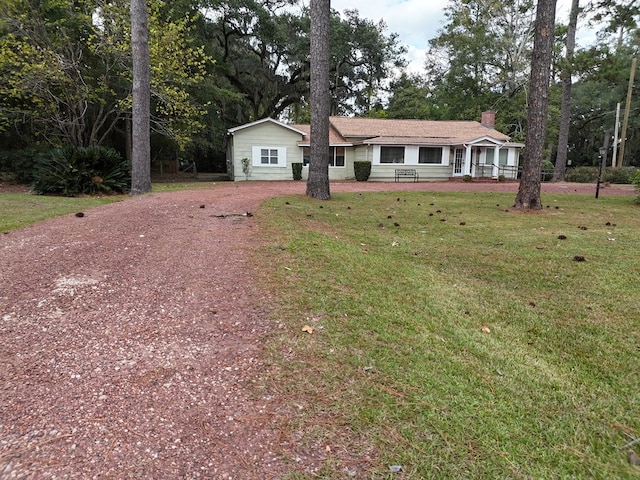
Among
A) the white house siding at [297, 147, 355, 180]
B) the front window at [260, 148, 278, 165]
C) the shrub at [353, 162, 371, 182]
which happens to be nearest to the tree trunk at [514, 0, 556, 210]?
the shrub at [353, 162, 371, 182]

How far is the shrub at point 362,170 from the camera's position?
70.8 ft

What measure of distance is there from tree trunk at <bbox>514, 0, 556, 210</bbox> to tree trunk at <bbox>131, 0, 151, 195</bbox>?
9999mm

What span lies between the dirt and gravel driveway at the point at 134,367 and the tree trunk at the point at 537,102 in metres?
7.75

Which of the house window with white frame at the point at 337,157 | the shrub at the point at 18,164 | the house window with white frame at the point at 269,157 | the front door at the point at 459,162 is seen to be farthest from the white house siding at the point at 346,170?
the shrub at the point at 18,164

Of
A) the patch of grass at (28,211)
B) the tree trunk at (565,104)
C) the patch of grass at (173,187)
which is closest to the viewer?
the patch of grass at (28,211)

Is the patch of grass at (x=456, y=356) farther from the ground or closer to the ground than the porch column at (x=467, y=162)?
closer to the ground

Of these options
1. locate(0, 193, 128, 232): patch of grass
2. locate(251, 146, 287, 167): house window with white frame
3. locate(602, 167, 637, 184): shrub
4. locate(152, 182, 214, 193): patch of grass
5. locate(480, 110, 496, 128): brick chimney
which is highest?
locate(480, 110, 496, 128): brick chimney

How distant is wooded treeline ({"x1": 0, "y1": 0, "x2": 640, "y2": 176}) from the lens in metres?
14.1

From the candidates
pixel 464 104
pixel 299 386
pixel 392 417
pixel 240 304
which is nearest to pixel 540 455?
pixel 392 417

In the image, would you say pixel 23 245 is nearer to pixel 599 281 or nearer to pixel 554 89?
pixel 599 281

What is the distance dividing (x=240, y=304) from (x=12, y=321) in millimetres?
1512

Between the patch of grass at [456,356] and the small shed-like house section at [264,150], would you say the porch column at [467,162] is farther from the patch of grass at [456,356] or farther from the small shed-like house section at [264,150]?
the patch of grass at [456,356]

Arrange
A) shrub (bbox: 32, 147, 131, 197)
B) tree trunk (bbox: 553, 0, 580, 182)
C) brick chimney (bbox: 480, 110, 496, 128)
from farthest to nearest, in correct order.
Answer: brick chimney (bbox: 480, 110, 496, 128)
tree trunk (bbox: 553, 0, 580, 182)
shrub (bbox: 32, 147, 131, 197)

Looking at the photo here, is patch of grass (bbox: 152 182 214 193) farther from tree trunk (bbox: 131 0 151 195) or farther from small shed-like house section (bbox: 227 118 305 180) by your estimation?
small shed-like house section (bbox: 227 118 305 180)
